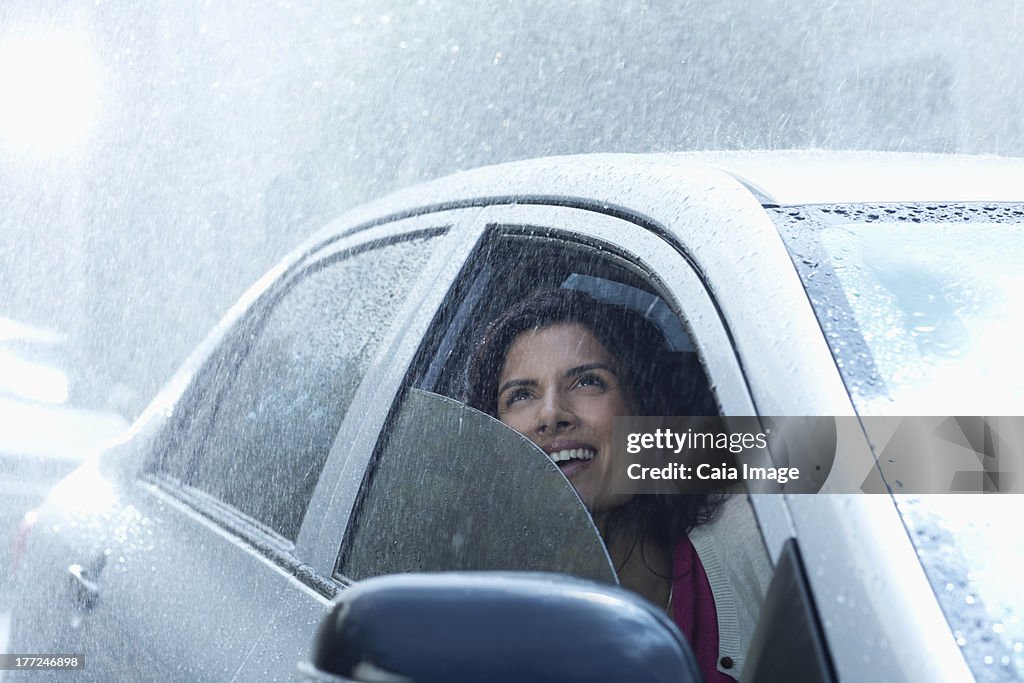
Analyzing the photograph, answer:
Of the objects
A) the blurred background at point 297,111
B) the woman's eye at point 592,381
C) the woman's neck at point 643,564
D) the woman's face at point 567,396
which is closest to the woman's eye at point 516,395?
the woman's face at point 567,396

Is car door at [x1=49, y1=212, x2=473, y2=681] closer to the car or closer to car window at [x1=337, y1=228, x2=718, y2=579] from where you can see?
the car

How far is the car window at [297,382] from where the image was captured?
2359 millimetres

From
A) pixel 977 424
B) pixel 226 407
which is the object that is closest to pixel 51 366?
pixel 226 407

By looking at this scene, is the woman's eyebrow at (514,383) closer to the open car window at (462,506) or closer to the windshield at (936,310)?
the open car window at (462,506)

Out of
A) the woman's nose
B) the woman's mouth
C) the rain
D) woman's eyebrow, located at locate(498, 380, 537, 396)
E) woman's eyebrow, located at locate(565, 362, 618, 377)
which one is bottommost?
the woman's mouth

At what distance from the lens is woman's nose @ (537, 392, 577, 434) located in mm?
2000

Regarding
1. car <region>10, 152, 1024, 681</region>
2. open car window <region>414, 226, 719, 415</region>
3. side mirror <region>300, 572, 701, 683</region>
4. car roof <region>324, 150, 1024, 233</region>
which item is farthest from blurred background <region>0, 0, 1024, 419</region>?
side mirror <region>300, 572, 701, 683</region>

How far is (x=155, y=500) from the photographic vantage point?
2.80 m

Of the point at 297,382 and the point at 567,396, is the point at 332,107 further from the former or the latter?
the point at 567,396

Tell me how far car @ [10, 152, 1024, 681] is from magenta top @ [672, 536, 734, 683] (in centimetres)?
22

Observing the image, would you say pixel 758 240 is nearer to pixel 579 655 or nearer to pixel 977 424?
pixel 977 424

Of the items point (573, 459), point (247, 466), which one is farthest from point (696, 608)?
Result: point (247, 466)

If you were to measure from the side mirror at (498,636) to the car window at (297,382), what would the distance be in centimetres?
127

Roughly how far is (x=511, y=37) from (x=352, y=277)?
15559mm
